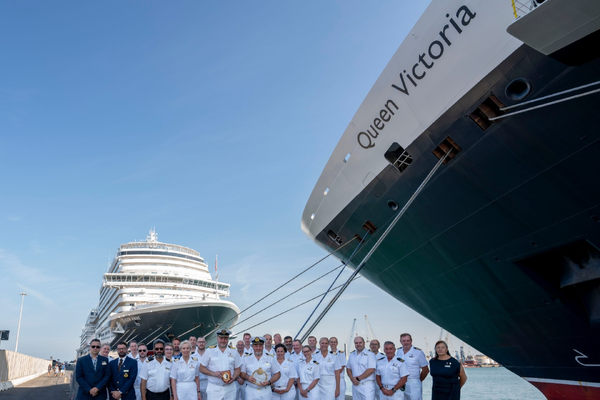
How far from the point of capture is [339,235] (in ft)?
31.5

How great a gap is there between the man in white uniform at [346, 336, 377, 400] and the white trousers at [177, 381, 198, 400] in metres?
2.32

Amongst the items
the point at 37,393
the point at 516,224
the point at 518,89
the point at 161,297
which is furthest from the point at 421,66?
the point at 161,297

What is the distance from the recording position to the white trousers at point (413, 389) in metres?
5.73

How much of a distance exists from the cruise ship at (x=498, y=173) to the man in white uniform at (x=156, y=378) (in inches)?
133

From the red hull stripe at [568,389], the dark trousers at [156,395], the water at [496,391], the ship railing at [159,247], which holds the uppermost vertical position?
the ship railing at [159,247]

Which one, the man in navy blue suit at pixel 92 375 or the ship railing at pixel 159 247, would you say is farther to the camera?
the ship railing at pixel 159 247

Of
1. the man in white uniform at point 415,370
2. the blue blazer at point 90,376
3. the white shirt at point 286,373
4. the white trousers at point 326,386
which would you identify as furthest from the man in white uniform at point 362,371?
the blue blazer at point 90,376

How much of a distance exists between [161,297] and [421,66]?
25.7m

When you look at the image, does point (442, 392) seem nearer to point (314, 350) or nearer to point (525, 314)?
point (314, 350)

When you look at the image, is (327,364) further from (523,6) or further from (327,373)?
(523,6)

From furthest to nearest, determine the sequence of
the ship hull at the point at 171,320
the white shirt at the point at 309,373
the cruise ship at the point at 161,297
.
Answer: the cruise ship at the point at 161,297 < the ship hull at the point at 171,320 < the white shirt at the point at 309,373

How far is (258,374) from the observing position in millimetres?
5797

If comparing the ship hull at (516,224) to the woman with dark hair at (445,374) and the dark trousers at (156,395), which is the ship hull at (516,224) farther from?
the dark trousers at (156,395)

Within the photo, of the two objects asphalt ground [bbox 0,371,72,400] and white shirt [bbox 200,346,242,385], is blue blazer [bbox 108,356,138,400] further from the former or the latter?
asphalt ground [bbox 0,371,72,400]
